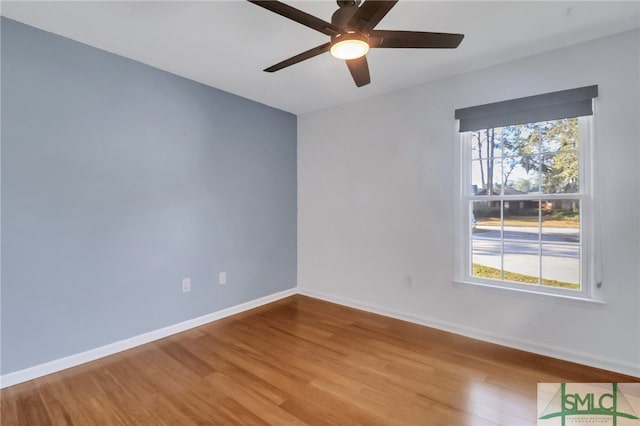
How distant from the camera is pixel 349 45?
1589 millimetres

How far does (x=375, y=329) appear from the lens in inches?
113

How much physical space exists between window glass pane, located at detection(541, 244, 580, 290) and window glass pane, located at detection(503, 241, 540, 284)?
5 centimetres

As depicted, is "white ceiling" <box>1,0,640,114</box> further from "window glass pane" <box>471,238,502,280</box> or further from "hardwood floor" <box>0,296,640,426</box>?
"hardwood floor" <box>0,296,640,426</box>

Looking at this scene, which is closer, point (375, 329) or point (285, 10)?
point (285, 10)

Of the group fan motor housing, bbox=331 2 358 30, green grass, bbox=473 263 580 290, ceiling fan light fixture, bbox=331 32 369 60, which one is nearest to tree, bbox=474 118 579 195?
green grass, bbox=473 263 580 290

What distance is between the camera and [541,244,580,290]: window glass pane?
2330 mm

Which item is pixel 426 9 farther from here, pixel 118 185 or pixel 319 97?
pixel 118 185

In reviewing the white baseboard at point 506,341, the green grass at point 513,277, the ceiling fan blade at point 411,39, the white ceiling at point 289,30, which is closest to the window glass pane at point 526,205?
the green grass at point 513,277

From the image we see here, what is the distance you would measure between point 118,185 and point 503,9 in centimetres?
307

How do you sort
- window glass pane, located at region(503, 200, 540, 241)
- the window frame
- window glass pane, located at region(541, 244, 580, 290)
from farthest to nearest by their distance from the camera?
window glass pane, located at region(503, 200, 540, 241) → window glass pane, located at region(541, 244, 580, 290) → the window frame

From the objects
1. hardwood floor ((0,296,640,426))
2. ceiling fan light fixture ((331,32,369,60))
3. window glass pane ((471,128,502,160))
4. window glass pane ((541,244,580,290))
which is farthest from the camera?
window glass pane ((471,128,502,160))

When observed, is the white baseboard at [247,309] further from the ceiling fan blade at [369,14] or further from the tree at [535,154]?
the ceiling fan blade at [369,14]

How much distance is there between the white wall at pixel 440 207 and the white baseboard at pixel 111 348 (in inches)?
45.3

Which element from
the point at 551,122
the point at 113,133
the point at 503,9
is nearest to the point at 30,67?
the point at 113,133
